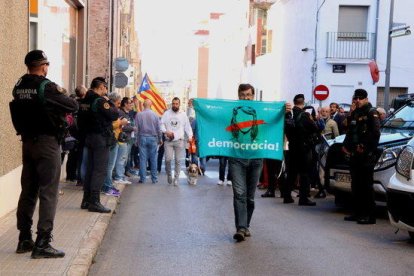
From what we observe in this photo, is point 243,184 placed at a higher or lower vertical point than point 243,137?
lower

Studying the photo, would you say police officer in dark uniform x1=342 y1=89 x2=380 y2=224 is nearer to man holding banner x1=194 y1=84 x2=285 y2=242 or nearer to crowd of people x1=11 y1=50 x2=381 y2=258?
crowd of people x1=11 y1=50 x2=381 y2=258

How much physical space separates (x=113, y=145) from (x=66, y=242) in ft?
15.7

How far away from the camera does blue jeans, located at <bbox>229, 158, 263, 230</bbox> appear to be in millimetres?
9555

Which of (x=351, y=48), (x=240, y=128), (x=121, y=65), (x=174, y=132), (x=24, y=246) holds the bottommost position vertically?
(x=24, y=246)

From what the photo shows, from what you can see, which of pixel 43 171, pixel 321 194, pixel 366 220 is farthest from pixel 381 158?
pixel 43 171

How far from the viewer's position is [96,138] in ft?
37.3

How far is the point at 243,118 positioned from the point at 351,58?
2647 cm

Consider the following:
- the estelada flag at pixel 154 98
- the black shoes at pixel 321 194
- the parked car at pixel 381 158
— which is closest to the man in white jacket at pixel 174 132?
the black shoes at pixel 321 194

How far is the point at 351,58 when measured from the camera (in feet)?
116

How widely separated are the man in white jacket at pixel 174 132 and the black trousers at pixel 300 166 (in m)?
4.12

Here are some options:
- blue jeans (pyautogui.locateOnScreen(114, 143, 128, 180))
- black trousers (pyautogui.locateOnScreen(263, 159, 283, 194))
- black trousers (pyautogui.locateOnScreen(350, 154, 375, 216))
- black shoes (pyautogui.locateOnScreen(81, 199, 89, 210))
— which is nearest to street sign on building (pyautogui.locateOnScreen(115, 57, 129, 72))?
blue jeans (pyautogui.locateOnScreen(114, 143, 128, 180))

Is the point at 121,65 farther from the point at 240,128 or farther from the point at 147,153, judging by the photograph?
the point at 240,128

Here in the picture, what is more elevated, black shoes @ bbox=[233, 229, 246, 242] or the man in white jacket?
the man in white jacket

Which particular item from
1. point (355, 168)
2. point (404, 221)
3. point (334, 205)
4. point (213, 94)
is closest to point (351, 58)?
point (334, 205)
